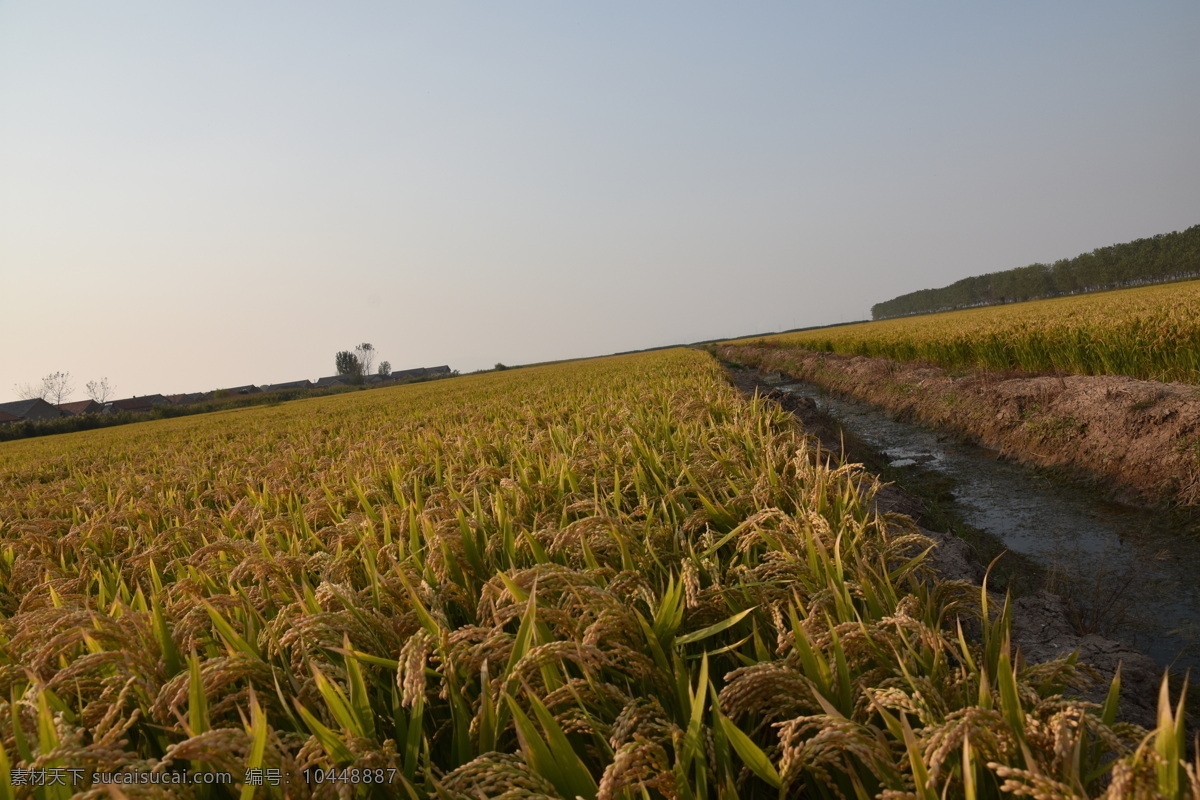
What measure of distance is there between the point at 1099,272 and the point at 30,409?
444 ft

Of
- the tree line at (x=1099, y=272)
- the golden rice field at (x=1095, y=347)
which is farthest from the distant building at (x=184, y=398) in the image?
the tree line at (x=1099, y=272)

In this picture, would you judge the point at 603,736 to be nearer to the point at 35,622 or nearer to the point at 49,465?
the point at 35,622

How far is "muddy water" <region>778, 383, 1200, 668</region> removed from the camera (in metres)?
3.31

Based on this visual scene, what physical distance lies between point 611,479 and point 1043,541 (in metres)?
3.99

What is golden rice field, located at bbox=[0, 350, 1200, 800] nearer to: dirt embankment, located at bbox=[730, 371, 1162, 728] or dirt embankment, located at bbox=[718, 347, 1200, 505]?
dirt embankment, located at bbox=[730, 371, 1162, 728]

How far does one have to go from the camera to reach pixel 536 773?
3.50ft

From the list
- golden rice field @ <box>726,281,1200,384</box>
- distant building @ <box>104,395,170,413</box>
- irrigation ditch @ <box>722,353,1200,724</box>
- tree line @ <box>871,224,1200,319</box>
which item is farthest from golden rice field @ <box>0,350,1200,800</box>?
tree line @ <box>871,224,1200,319</box>

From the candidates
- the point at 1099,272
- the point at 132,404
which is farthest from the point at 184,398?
the point at 1099,272

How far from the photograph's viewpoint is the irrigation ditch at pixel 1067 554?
8.81 ft

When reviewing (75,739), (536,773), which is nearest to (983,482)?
(536,773)

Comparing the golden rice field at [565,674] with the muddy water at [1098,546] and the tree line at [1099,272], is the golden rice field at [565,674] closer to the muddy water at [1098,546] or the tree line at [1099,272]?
the muddy water at [1098,546]

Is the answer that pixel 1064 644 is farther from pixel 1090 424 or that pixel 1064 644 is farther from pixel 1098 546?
pixel 1090 424

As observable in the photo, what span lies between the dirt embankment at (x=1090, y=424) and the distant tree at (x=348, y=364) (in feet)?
349

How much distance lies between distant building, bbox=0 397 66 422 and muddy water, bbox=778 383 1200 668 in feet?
271
